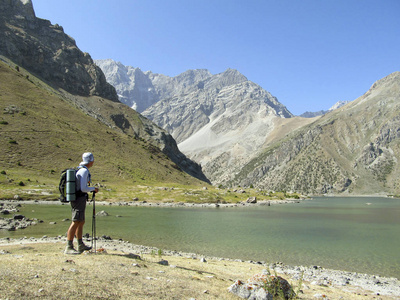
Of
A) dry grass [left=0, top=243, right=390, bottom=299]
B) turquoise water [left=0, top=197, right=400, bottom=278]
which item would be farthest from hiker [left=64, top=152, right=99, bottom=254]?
turquoise water [left=0, top=197, right=400, bottom=278]

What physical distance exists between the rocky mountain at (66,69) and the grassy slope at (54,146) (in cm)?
2577

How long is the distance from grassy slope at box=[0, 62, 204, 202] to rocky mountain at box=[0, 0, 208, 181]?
1014 inches

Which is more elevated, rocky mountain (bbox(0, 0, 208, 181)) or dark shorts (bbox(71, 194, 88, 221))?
rocky mountain (bbox(0, 0, 208, 181))

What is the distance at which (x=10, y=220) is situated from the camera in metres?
31.6

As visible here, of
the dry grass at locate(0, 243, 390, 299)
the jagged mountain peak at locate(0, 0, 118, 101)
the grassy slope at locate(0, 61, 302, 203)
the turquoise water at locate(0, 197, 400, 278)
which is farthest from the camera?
the jagged mountain peak at locate(0, 0, 118, 101)

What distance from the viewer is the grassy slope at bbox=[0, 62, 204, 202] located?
82312 mm

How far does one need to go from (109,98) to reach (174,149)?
179 feet

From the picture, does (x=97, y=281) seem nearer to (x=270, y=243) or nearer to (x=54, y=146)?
(x=270, y=243)

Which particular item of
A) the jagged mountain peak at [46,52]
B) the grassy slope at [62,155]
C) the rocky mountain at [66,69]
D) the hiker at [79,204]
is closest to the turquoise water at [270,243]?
the hiker at [79,204]

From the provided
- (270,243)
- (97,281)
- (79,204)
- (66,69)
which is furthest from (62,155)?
(66,69)

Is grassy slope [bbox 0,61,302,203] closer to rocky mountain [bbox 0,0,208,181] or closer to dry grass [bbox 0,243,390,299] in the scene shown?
rocky mountain [bbox 0,0,208,181]

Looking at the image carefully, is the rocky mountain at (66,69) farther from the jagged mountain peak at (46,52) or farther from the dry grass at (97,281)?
the dry grass at (97,281)

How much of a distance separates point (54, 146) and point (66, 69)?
9367 centimetres

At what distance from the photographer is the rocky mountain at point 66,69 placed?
511ft
